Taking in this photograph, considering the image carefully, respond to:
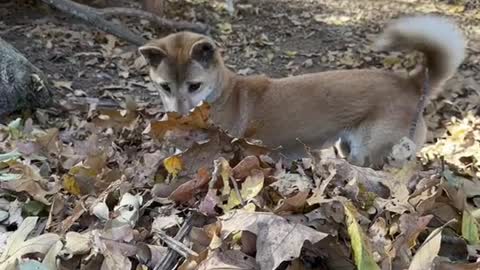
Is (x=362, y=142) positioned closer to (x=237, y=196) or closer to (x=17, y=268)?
(x=237, y=196)

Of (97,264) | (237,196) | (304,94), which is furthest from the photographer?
(304,94)

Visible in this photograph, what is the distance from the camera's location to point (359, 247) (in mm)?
2045

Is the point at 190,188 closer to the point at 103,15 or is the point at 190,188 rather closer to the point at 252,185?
the point at 252,185

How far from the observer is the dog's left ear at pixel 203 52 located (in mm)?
5129

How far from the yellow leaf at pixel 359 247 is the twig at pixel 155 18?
256 inches

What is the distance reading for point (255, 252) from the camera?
209 cm

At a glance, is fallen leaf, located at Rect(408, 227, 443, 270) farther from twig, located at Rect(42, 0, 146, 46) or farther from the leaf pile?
twig, located at Rect(42, 0, 146, 46)

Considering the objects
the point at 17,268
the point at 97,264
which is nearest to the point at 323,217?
the point at 97,264

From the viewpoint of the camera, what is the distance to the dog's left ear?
5.13 metres

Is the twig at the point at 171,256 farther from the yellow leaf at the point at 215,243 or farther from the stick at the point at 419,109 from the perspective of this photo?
the stick at the point at 419,109

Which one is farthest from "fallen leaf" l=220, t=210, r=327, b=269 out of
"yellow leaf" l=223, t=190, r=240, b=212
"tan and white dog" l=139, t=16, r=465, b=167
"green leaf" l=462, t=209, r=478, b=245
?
"tan and white dog" l=139, t=16, r=465, b=167

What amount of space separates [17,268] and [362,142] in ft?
11.1

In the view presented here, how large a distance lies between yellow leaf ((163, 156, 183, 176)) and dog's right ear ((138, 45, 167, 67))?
2.56 metres

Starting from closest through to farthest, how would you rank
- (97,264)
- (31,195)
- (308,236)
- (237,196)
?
1. (308,236)
2. (97,264)
3. (237,196)
4. (31,195)
